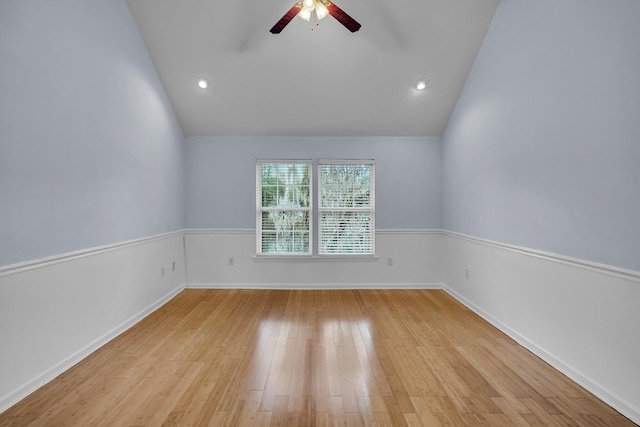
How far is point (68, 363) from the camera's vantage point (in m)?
2.67

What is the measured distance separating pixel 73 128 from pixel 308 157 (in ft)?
10.1

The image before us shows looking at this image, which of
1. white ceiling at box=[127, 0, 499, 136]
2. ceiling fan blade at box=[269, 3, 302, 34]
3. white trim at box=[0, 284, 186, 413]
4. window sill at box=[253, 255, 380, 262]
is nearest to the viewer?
white trim at box=[0, 284, 186, 413]

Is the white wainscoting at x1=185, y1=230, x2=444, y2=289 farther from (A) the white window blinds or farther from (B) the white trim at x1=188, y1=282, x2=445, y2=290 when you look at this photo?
(A) the white window blinds

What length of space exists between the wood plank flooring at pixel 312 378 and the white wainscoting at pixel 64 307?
0.12 m

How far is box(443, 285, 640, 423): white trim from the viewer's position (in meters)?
2.07

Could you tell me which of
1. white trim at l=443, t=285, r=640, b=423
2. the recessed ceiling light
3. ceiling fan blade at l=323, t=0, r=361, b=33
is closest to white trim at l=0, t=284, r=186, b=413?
ceiling fan blade at l=323, t=0, r=361, b=33

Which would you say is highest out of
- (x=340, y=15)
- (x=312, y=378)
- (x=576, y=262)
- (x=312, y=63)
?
(x=312, y=63)

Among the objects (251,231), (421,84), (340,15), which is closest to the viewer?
(340,15)

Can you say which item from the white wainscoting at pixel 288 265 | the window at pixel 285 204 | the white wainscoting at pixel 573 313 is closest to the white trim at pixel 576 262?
the white wainscoting at pixel 573 313

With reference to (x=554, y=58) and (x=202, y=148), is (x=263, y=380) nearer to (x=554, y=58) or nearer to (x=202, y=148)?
(x=554, y=58)

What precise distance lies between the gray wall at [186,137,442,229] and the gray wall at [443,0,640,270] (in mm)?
1105

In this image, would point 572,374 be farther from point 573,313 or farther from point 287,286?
point 287,286

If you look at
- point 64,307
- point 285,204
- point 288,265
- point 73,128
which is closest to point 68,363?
point 64,307

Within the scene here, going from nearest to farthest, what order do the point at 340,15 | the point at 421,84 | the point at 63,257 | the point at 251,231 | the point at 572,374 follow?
the point at 572,374 < the point at 63,257 < the point at 340,15 < the point at 421,84 < the point at 251,231
